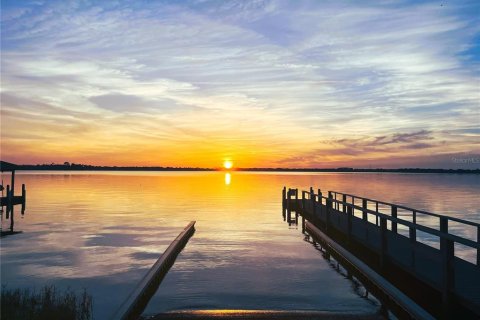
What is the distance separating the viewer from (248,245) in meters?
20.8

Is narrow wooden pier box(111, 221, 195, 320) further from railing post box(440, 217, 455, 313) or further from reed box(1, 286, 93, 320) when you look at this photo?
railing post box(440, 217, 455, 313)

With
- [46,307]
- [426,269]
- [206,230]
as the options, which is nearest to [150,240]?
[206,230]

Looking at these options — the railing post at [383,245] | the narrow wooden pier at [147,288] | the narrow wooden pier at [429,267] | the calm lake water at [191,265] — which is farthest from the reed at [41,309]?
the railing post at [383,245]

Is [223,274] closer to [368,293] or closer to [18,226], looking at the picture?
[368,293]

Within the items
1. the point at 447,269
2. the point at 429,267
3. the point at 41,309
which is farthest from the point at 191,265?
the point at 447,269

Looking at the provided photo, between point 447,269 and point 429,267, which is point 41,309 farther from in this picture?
point 429,267

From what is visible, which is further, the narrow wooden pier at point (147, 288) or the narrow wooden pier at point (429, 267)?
the narrow wooden pier at point (429, 267)

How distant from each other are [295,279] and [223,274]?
2.31 m

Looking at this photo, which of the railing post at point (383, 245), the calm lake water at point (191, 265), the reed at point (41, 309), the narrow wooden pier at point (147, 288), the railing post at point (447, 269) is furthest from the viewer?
the railing post at point (383, 245)

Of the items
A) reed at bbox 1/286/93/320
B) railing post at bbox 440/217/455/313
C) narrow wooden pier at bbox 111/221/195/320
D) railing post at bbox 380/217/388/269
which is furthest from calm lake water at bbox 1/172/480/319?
railing post at bbox 440/217/455/313

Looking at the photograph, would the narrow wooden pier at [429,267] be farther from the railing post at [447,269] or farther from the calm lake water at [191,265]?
the calm lake water at [191,265]

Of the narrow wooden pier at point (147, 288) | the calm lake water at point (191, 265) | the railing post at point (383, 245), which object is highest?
the railing post at point (383, 245)

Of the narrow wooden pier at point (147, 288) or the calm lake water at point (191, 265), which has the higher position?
the narrow wooden pier at point (147, 288)

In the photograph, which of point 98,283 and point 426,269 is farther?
point 98,283
